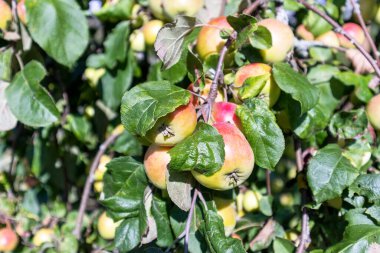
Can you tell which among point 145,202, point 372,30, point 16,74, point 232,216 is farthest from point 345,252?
point 16,74

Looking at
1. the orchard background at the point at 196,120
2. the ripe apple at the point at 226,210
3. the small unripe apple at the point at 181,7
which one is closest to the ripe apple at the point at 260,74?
the orchard background at the point at 196,120

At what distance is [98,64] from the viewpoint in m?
1.61

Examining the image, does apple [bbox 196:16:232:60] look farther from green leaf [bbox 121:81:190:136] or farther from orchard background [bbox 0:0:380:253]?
green leaf [bbox 121:81:190:136]

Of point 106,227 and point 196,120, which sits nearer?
point 196,120

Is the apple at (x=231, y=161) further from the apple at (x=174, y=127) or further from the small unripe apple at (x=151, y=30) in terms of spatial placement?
the small unripe apple at (x=151, y=30)

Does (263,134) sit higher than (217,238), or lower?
higher

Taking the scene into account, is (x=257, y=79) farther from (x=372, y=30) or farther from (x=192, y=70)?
(x=372, y=30)

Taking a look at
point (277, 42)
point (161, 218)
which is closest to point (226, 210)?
point (161, 218)

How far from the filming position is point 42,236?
1.72m

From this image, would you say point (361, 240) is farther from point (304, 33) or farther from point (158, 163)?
point (304, 33)

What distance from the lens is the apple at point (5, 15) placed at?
55.0 inches

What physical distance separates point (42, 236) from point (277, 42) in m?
1.01

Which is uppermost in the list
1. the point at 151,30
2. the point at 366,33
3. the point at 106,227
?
the point at 366,33

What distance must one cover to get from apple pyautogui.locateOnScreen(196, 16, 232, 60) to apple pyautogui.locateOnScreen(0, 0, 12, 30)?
0.55 m
